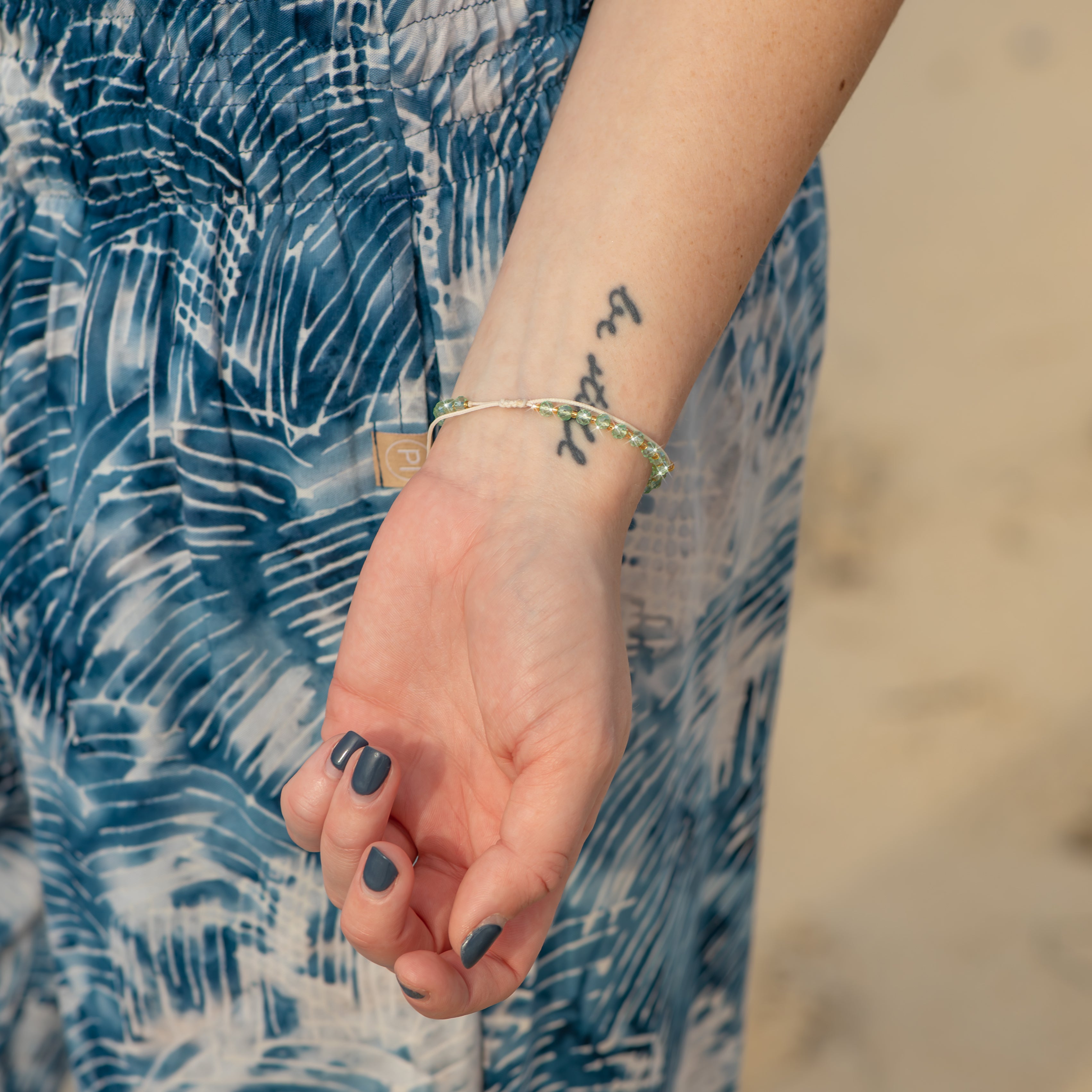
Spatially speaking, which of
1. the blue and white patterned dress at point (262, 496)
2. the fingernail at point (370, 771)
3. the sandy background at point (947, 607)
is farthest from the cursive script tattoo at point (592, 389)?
the sandy background at point (947, 607)

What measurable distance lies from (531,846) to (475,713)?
10 centimetres

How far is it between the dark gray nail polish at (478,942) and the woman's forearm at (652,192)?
0.29 m

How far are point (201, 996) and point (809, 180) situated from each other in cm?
90

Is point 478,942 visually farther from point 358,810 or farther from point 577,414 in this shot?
point 577,414

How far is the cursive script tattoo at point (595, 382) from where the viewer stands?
2.31 ft

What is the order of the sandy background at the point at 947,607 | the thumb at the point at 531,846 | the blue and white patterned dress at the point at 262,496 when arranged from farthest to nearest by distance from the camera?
the sandy background at the point at 947,607 → the blue and white patterned dress at the point at 262,496 → the thumb at the point at 531,846

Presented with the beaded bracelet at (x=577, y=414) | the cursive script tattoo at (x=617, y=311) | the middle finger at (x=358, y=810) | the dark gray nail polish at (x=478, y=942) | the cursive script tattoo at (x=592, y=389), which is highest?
the cursive script tattoo at (x=617, y=311)

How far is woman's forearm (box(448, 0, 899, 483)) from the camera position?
69 cm

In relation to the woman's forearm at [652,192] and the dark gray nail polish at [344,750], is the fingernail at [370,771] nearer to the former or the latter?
the dark gray nail polish at [344,750]

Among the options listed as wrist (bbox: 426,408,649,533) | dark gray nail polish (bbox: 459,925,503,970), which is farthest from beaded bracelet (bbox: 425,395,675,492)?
dark gray nail polish (bbox: 459,925,503,970)

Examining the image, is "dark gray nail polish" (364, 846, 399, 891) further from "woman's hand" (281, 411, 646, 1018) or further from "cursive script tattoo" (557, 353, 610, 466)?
"cursive script tattoo" (557, 353, 610, 466)

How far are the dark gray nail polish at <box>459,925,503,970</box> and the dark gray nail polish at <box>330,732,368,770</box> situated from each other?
0.13 metres

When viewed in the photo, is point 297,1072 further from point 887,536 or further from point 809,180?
point 887,536

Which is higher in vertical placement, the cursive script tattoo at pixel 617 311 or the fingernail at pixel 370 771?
the cursive script tattoo at pixel 617 311
